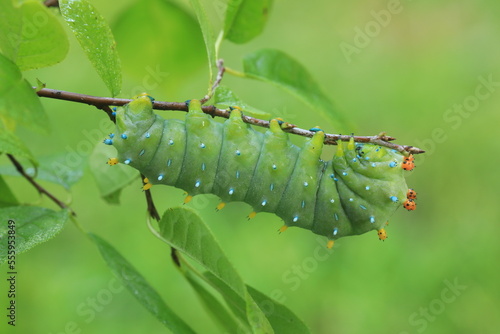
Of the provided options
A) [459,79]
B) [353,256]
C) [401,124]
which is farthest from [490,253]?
[459,79]

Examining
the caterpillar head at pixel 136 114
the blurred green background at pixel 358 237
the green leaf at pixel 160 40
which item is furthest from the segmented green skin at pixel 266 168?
the blurred green background at pixel 358 237

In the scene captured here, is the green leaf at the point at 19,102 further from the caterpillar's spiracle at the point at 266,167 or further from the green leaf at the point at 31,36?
the caterpillar's spiracle at the point at 266,167

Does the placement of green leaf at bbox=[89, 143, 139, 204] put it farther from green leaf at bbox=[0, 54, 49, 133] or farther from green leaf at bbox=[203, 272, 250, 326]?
green leaf at bbox=[0, 54, 49, 133]

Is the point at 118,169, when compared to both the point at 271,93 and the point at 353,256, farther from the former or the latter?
the point at 271,93

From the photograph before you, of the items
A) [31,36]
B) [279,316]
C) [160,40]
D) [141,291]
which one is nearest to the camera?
[31,36]

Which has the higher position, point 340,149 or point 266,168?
point 340,149

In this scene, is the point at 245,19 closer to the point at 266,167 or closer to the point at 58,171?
the point at 266,167

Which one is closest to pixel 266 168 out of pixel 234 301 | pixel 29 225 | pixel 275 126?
pixel 275 126
